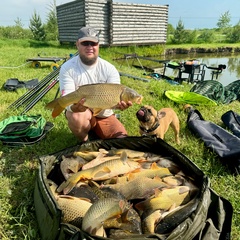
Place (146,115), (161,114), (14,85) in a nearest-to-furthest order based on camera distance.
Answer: (146,115) < (161,114) < (14,85)

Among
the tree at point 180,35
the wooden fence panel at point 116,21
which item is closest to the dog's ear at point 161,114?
the wooden fence panel at point 116,21

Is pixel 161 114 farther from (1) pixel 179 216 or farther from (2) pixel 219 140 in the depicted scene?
(1) pixel 179 216

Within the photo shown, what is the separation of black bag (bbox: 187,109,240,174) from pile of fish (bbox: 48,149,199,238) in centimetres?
61

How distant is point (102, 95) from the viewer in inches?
78.2

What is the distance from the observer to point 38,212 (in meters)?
1.62

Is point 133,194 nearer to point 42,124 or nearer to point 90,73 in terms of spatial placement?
point 90,73

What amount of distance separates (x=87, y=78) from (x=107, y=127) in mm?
530

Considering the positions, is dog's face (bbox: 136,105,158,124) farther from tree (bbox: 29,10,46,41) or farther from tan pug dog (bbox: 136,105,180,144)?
tree (bbox: 29,10,46,41)

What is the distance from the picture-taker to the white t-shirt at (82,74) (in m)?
2.48

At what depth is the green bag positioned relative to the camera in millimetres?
2629

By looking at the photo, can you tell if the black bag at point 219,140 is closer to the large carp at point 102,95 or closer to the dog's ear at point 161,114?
the dog's ear at point 161,114

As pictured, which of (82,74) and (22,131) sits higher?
(82,74)

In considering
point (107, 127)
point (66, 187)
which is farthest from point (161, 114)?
point (66, 187)

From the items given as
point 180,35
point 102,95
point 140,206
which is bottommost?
point 140,206
